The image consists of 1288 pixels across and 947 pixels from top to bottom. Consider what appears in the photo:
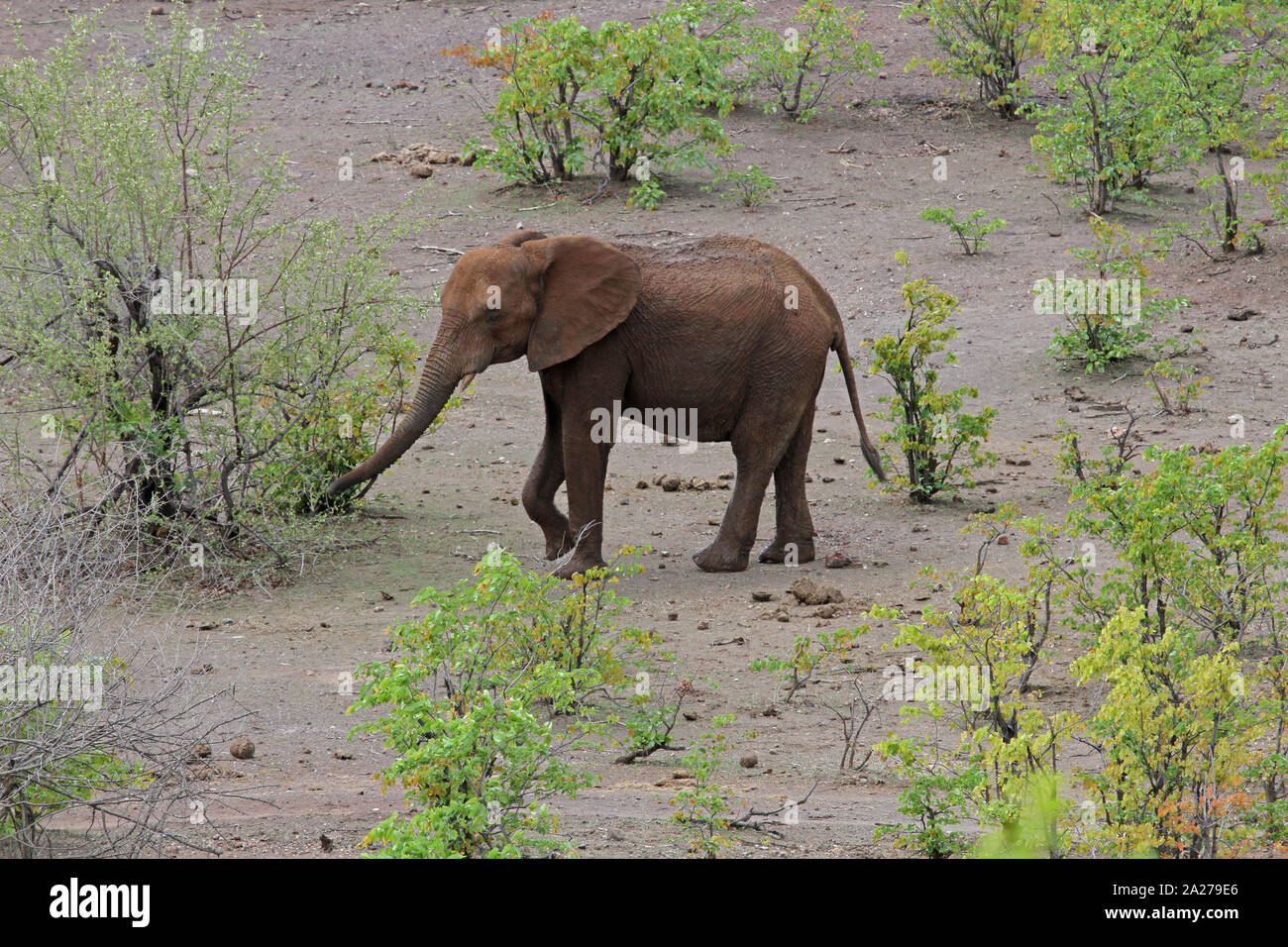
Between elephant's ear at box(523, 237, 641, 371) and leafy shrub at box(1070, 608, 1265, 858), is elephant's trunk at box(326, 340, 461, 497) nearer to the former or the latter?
elephant's ear at box(523, 237, 641, 371)

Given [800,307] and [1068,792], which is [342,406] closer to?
[800,307]

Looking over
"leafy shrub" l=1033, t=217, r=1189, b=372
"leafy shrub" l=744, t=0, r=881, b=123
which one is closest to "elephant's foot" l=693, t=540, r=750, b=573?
"leafy shrub" l=1033, t=217, r=1189, b=372

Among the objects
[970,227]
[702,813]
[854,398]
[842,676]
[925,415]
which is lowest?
[842,676]

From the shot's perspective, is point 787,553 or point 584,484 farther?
point 787,553

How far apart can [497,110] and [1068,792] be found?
1243cm

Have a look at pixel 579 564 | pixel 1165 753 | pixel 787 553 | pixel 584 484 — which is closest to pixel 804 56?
pixel 787 553

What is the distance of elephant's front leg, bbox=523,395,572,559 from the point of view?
9.87 m

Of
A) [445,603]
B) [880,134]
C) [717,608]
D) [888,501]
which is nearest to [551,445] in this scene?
[717,608]

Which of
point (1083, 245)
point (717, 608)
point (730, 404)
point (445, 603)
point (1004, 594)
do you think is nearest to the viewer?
point (445, 603)

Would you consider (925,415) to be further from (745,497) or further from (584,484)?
(584,484)

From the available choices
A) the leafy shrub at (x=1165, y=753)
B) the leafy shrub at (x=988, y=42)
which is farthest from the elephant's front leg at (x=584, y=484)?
the leafy shrub at (x=988, y=42)

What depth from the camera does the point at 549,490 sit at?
32.6 ft

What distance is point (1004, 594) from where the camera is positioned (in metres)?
6.02

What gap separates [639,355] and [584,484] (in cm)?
84
